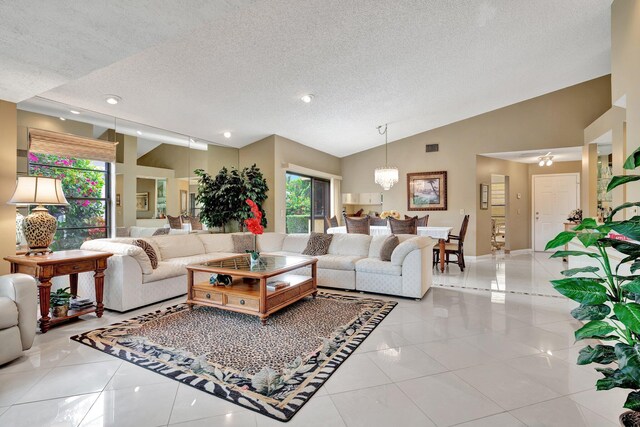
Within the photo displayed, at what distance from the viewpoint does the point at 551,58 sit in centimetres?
490

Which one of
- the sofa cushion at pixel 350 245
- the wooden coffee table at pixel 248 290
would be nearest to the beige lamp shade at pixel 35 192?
the wooden coffee table at pixel 248 290

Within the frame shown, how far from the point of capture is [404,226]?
5.57m

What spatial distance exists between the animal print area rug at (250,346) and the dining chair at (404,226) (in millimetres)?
2018

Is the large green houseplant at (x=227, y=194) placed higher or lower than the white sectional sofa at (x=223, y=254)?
higher

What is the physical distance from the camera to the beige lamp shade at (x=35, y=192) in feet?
10.0

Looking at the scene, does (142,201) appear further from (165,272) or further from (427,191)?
(427,191)

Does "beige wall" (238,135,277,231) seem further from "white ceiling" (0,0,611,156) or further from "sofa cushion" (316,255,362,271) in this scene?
"sofa cushion" (316,255,362,271)

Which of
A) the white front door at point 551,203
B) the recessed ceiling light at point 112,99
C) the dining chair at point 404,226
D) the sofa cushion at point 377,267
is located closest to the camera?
the recessed ceiling light at point 112,99

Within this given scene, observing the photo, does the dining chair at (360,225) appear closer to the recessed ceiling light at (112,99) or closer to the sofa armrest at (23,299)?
the recessed ceiling light at (112,99)

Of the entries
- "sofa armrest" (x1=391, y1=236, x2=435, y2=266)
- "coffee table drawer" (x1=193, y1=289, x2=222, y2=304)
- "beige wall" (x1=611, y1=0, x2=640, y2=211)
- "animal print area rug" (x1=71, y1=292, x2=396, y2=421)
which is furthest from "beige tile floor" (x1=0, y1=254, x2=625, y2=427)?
"beige wall" (x1=611, y1=0, x2=640, y2=211)

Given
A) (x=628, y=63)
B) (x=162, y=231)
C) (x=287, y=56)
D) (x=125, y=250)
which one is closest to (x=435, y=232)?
(x=628, y=63)

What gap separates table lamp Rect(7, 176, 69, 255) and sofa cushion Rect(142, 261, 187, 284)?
1018 millimetres

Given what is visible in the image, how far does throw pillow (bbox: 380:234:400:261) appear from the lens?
4398mm

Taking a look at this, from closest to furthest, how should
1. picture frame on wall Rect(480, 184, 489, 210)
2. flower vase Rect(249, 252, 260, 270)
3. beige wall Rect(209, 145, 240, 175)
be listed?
flower vase Rect(249, 252, 260, 270) < beige wall Rect(209, 145, 240, 175) < picture frame on wall Rect(480, 184, 489, 210)
